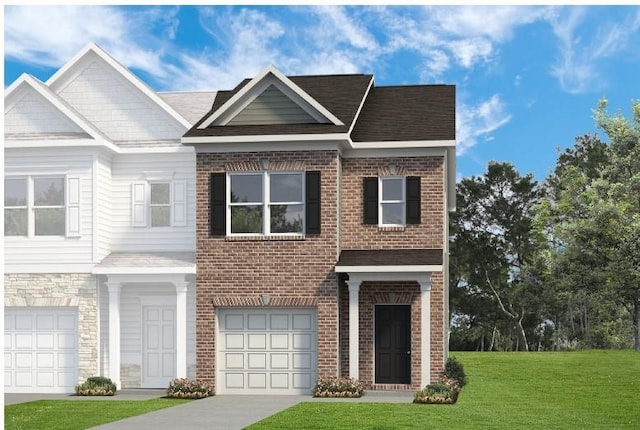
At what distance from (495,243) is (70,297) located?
3556 centimetres

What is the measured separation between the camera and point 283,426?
62.6ft

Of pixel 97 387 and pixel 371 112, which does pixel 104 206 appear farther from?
pixel 371 112

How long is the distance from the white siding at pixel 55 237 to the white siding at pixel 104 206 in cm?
27

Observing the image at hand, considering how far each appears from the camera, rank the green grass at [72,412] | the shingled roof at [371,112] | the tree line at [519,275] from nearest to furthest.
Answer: the green grass at [72,412] < the shingled roof at [371,112] < the tree line at [519,275]

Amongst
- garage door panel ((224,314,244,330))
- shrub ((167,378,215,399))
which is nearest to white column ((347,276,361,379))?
garage door panel ((224,314,244,330))

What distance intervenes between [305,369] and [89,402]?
5.91m

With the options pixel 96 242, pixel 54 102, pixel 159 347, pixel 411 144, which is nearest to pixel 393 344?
pixel 411 144

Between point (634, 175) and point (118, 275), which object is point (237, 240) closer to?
point (118, 275)

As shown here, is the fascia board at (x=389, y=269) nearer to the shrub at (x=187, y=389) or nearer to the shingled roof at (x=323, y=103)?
the shingled roof at (x=323, y=103)

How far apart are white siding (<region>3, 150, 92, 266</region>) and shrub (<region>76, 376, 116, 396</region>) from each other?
3.38 metres

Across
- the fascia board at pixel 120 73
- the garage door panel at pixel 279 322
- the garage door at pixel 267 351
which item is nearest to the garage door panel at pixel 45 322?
the garage door at pixel 267 351

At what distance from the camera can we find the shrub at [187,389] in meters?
26.6

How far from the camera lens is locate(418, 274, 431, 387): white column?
2652 centimetres

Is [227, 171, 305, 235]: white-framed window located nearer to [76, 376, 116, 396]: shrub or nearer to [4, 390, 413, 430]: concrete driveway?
[4, 390, 413, 430]: concrete driveway
